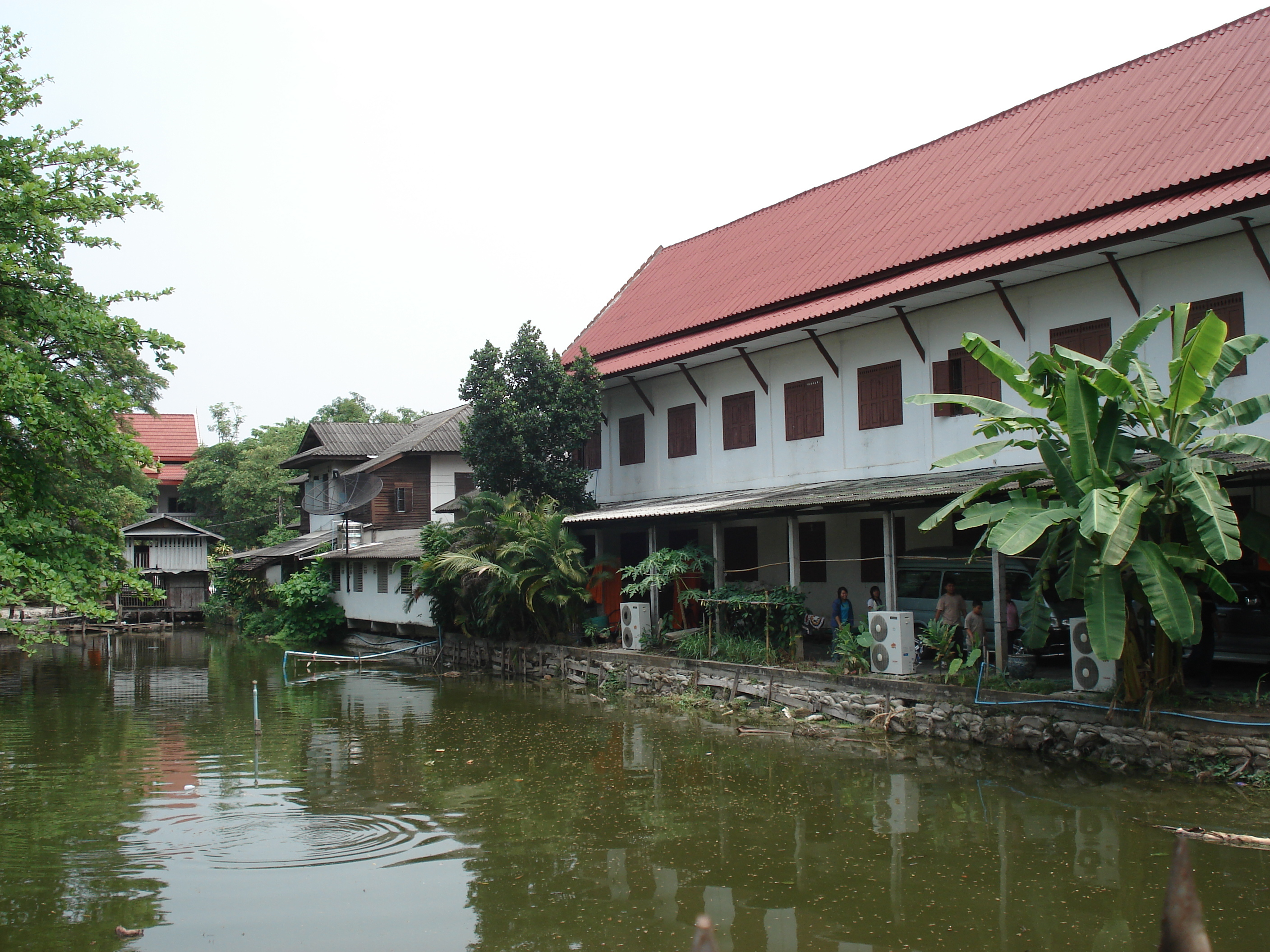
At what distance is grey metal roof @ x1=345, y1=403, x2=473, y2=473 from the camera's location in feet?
121

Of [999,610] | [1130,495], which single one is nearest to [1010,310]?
[999,610]

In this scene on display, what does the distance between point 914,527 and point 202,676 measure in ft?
61.4

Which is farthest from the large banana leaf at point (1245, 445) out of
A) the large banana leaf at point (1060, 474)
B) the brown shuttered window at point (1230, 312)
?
the brown shuttered window at point (1230, 312)

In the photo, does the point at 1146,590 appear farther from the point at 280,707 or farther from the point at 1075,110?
the point at 280,707

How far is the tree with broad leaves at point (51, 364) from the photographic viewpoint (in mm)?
11414

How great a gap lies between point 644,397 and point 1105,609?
15224mm

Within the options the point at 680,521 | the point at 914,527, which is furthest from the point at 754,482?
the point at 914,527

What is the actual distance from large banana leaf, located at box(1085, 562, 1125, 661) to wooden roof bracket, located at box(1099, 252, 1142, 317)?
5.99 m

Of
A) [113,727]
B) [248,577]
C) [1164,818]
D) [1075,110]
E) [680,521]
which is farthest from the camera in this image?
[248,577]

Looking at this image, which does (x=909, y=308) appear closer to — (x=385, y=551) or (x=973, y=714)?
(x=973, y=714)

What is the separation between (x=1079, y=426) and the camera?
11242 millimetres

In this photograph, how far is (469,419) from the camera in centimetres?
2517

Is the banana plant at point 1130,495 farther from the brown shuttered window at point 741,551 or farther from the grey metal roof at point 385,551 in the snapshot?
the grey metal roof at point 385,551

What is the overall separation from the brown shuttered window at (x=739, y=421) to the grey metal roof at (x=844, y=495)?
112 cm
